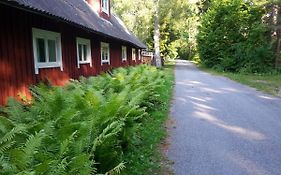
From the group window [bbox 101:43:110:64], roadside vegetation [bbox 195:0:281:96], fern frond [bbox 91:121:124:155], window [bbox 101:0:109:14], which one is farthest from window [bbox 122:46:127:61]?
fern frond [bbox 91:121:124:155]

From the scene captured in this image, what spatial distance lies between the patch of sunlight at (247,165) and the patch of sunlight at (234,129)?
133cm

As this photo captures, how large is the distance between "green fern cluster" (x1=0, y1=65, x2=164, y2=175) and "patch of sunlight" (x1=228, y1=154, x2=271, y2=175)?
1.84 meters

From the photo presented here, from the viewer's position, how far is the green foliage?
26.2 metres

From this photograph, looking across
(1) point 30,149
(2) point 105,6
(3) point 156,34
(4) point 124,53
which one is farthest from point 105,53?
(3) point 156,34

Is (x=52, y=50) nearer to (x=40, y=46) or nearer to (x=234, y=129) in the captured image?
(x=40, y=46)

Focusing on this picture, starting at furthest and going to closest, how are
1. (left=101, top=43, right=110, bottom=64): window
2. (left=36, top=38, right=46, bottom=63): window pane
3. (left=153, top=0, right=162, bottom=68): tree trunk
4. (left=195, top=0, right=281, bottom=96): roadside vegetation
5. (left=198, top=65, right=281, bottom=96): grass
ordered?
(left=153, top=0, right=162, bottom=68): tree trunk, (left=195, top=0, right=281, bottom=96): roadside vegetation, (left=198, top=65, right=281, bottom=96): grass, (left=101, top=43, right=110, bottom=64): window, (left=36, top=38, right=46, bottom=63): window pane

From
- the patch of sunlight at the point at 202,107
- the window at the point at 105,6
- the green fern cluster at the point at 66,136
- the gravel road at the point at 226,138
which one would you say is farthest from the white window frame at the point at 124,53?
the green fern cluster at the point at 66,136

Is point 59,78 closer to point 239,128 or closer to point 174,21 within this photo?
point 239,128

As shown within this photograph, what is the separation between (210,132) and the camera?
7031mm

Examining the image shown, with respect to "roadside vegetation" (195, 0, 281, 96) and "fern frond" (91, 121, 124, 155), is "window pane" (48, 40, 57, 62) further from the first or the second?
"roadside vegetation" (195, 0, 281, 96)

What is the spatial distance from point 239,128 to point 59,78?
199 inches

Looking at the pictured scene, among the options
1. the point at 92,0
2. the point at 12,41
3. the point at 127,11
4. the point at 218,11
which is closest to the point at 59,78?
the point at 12,41

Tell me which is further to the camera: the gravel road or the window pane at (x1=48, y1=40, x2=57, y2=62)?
the window pane at (x1=48, y1=40, x2=57, y2=62)

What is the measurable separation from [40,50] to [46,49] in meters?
0.28
